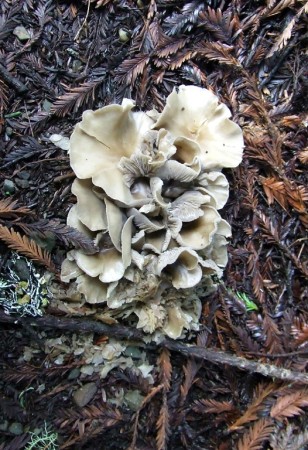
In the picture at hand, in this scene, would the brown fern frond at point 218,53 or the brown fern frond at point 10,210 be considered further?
the brown fern frond at point 218,53

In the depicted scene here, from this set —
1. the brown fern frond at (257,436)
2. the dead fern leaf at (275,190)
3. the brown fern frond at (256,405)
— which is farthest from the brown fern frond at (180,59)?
the brown fern frond at (257,436)

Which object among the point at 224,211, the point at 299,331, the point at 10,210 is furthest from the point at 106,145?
the point at 299,331

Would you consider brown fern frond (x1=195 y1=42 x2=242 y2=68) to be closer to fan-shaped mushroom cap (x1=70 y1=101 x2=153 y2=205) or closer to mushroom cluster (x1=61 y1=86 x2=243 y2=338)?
mushroom cluster (x1=61 y1=86 x2=243 y2=338)

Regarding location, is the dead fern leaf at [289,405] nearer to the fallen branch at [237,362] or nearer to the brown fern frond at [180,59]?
the fallen branch at [237,362]

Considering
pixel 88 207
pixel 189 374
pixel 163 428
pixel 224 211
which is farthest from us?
pixel 224 211

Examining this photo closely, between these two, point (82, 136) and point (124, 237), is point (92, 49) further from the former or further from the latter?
point (124, 237)

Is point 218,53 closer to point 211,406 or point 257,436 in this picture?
point 211,406

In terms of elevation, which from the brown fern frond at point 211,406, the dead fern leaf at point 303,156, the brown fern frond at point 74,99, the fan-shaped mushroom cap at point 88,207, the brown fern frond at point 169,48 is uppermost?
the brown fern frond at point 169,48
